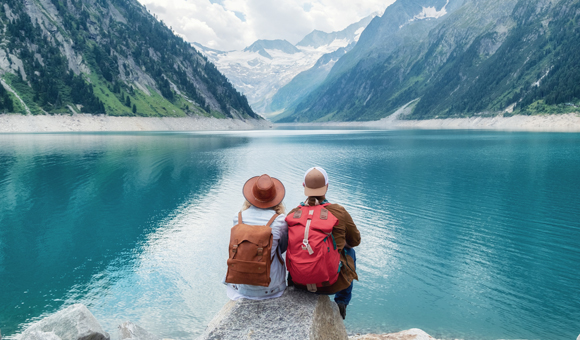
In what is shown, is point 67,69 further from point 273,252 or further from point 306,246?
point 306,246

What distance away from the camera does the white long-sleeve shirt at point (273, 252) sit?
621 cm

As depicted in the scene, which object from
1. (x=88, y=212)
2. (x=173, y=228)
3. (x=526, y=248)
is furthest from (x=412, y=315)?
(x=88, y=212)

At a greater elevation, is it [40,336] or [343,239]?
[343,239]

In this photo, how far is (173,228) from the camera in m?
21.2

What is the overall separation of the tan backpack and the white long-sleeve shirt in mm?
207

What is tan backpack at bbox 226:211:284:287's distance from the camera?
231 inches

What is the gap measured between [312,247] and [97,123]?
16237 cm

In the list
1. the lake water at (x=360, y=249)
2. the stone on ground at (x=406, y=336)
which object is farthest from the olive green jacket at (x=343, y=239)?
the lake water at (x=360, y=249)

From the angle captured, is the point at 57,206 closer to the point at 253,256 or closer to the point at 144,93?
the point at 253,256

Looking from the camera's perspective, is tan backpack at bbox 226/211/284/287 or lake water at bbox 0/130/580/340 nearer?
tan backpack at bbox 226/211/284/287

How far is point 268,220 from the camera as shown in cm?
619

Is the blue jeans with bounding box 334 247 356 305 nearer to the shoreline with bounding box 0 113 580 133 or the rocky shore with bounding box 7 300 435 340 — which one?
the rocky shore with bounding box 7 300 435 340

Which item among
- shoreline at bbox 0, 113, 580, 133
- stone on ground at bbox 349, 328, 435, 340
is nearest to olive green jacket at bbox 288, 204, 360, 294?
stone on ground at bbox 349, 328, 435, 340

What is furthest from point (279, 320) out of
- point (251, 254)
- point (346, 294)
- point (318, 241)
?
point (346, 294)
